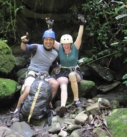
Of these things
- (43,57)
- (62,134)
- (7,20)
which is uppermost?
(7,20)

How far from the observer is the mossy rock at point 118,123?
3.22m

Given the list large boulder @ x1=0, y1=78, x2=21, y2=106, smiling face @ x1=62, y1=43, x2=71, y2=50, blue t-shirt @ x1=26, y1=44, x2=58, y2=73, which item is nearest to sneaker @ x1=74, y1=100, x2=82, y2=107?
blue t-shirt @ x1=26, y1=44, x2=58, y2=73

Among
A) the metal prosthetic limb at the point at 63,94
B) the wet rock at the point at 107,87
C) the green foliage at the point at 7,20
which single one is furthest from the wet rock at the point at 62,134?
the green foliage at the point at 7,20

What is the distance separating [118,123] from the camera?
11.1 feet

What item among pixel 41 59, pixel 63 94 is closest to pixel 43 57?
pixel 41 59

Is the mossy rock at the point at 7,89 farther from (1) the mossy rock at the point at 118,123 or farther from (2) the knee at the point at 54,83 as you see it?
(1) the mossy rock at the point at 118,123

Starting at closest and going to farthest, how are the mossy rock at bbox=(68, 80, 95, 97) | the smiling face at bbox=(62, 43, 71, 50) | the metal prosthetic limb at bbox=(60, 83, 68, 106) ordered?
the metal prosthetic limb at bbox=(60, 83, 68, 106) < the smiling face at bbox=(62, 43, 71, 50) < the mossy rock at bbox=(68, 80, 95, 97)

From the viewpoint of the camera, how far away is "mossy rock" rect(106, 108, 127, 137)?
10.6ft

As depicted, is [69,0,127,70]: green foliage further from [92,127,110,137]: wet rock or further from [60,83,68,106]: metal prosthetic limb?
[92,127,110,137]: wet rock

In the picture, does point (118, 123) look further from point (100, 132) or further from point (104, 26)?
point (104, 26)

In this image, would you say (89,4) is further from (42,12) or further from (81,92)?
(81,92)

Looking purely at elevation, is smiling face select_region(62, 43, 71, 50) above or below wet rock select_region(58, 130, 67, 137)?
above

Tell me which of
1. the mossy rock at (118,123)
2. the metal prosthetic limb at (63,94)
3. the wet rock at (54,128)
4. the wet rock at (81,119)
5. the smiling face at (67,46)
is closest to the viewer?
the mossy rock at (118,123)

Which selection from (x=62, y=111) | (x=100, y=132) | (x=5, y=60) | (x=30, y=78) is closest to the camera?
(x=100, y=132)
